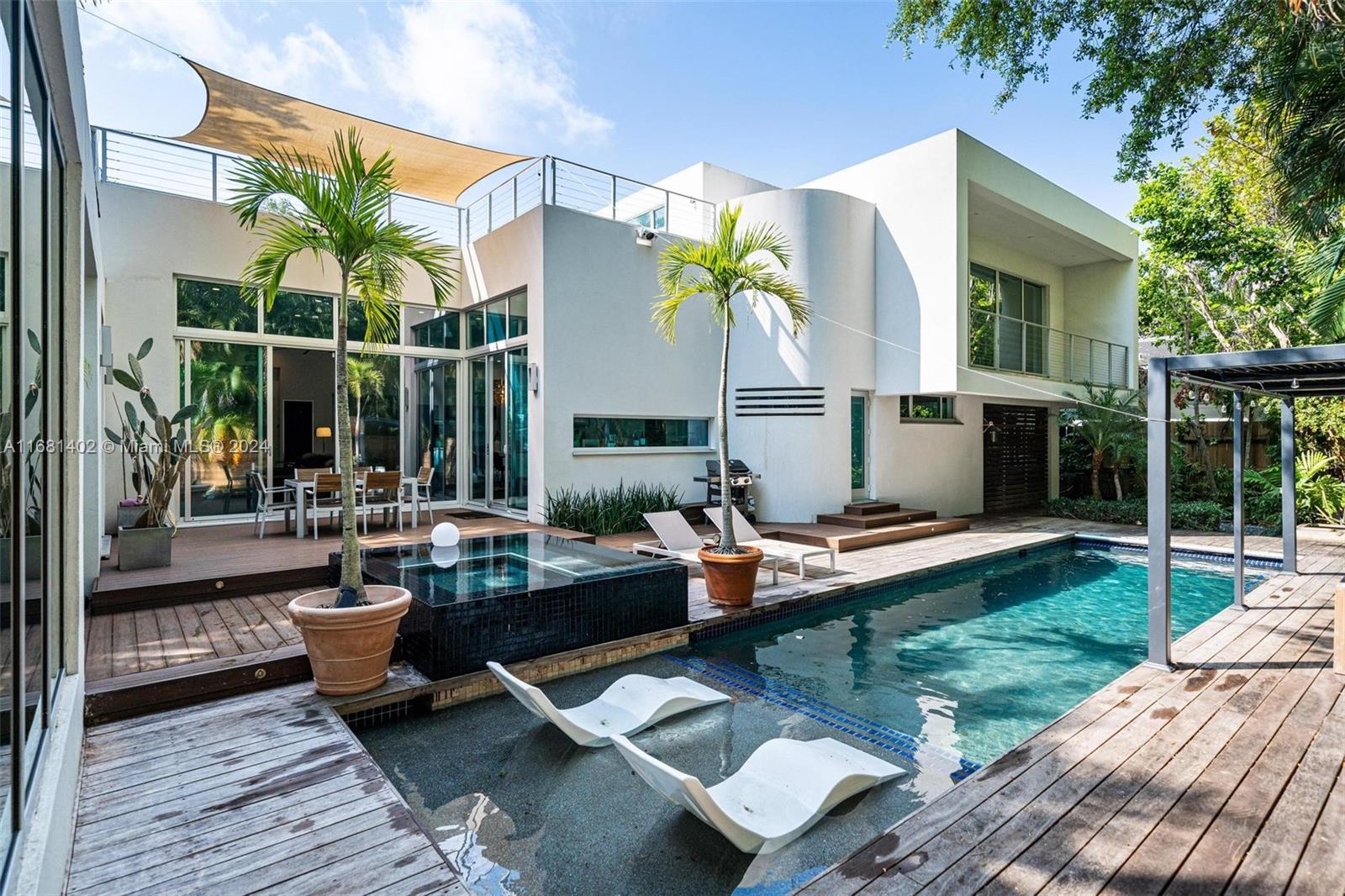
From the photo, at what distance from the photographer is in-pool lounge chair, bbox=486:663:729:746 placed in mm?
3982

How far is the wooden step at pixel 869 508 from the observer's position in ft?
37.1

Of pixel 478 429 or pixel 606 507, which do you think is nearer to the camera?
pixel 606 507

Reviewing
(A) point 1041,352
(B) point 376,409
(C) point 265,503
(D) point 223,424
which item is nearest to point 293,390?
(D) point 223,424

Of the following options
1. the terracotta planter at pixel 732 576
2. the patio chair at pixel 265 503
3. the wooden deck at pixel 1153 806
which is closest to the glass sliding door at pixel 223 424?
the patio chair at pixel 265 503

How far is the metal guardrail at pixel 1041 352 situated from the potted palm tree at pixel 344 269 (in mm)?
9450

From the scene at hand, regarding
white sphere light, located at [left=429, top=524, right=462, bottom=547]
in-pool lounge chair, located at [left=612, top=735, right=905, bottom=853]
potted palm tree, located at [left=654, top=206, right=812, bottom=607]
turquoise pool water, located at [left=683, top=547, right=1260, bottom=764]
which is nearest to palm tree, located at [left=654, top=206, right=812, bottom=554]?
potted palm tree, located at [left=654, top=206, right=812, bottom=607]

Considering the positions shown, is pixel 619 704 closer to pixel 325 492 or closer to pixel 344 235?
pixel 344 235

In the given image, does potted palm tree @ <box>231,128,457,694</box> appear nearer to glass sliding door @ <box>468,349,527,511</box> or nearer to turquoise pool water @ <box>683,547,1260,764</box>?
turquoise pool water @ <box>683,547,1260,764</box>

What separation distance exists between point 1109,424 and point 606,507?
9936 millimetres

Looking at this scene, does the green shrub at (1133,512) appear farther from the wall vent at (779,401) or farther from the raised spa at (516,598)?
the raised spa at (516,598)

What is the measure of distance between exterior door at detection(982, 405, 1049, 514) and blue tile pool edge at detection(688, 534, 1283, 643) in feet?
11.1

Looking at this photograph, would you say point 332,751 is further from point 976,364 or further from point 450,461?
point 976,364

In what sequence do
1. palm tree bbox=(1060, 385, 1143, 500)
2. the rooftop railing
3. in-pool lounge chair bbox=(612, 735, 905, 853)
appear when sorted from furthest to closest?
palm tree bbox=(1060, 385, 1143, 500)
the rooftop railing
in-pool lounge chair bbox=(612, 735, 905, 853)

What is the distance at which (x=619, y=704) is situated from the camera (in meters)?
4.44
